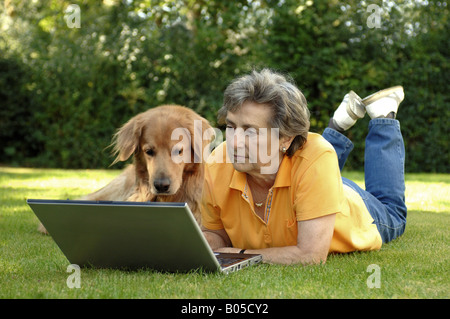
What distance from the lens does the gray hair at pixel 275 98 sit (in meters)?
3.00

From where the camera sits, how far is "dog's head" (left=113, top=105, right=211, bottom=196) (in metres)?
3.95

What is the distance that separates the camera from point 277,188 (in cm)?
319

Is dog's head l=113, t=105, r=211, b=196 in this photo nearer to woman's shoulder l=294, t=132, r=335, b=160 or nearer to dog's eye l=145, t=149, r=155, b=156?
dog's eye l=145, t=149, r=155, b=156

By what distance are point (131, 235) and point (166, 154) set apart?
1434mm

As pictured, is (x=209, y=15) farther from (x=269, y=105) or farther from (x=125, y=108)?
(x=269, y=105)

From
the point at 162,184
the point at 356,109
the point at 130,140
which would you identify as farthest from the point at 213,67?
the point at 162,184

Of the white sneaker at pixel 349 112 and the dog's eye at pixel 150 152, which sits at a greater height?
the white sneaker at pixel 349 112

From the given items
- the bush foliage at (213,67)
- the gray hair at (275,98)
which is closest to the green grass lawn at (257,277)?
the gray hair at (275,98)

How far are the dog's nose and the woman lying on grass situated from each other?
1.81 feet

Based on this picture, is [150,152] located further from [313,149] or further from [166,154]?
[313,149]

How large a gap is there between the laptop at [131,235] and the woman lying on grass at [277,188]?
12.4 inches

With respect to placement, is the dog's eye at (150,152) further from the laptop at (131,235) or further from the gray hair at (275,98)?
the laptop at (131,235)
